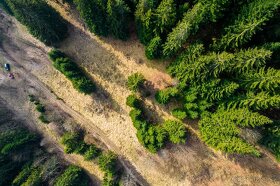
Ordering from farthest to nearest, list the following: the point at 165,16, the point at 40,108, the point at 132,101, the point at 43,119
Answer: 1. the point at 43,119
2. the point at 40,108
3. the point at 132,101
4. the point at 165,16

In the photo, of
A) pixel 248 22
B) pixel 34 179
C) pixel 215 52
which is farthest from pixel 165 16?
pixel 34 179

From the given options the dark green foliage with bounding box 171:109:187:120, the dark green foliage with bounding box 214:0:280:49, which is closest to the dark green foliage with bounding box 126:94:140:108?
the dark green foliage with bounding box 171:109:187:120

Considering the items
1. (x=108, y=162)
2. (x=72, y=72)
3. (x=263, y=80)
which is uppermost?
(x=263, y=80)

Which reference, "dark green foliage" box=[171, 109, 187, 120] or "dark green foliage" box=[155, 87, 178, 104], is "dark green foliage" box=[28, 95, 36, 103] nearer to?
"dark green foliage" box=[155, 87, 178, 104]

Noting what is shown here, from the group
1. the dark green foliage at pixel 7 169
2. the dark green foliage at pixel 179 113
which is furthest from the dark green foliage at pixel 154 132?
the dark green foliage at pixel 7 169

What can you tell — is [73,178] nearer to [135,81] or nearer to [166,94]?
[135,81]

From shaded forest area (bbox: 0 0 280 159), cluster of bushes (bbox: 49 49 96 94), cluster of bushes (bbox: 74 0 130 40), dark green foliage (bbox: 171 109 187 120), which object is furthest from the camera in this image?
cluster of bushes (bbox: 49 49 96 94)

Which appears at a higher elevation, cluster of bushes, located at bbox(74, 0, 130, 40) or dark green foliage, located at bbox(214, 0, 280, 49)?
dark green foliage, located at bbox(214, 0, 280, 49)
